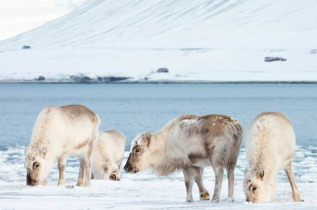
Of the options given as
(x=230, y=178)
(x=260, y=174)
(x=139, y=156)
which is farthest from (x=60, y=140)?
(x=260, y=174)

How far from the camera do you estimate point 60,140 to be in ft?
43.3

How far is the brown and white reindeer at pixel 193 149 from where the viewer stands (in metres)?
10.9

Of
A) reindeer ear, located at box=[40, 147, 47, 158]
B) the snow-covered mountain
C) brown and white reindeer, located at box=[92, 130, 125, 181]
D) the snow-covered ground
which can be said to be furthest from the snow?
the snow-covered mountain

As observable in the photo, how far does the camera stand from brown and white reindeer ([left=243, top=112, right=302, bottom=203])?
992 cm

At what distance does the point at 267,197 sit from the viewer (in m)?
9.99

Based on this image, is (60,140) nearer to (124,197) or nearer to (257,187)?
(124,197)

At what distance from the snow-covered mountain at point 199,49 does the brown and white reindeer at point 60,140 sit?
124m

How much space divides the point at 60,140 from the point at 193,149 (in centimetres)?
296

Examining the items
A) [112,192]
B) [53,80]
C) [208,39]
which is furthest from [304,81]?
[112,192]

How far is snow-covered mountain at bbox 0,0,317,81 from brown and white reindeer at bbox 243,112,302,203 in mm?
126214

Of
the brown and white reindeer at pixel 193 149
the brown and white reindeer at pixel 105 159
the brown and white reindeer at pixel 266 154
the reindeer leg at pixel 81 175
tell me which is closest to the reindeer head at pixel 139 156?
the brown and white reindeer at pixel 193 149

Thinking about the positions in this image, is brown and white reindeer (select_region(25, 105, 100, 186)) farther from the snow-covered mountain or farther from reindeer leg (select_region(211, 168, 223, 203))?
the snow-covered mountain

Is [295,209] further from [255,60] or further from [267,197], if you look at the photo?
[255,60]

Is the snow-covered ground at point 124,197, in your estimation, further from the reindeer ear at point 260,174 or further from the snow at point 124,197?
the reindeer ear at point 260,174
